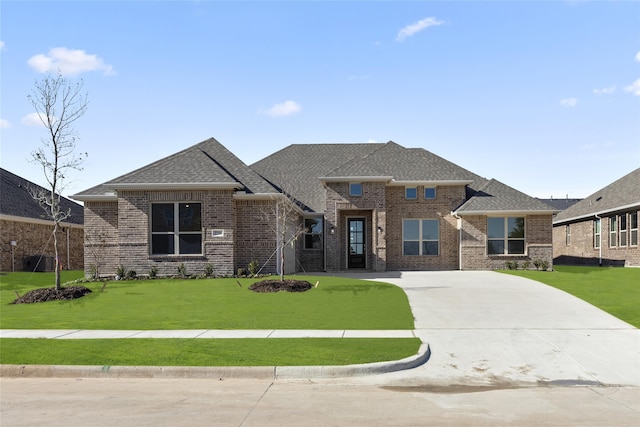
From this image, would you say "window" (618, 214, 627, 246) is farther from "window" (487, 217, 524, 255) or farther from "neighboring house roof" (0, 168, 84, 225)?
"neighboring house roof" (0, 168, 84, 225)

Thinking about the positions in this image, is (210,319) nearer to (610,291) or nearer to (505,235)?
(610,291)

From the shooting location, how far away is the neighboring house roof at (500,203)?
28.0 meters

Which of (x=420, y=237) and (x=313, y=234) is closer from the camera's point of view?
(x=313, y=234)

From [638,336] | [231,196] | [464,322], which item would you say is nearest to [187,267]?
[231,196]

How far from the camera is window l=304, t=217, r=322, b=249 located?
2917 centimetres

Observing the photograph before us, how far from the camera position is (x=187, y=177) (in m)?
22.3

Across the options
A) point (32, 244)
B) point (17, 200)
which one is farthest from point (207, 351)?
point (17, 200)

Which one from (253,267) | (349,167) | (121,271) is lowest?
(121,271)

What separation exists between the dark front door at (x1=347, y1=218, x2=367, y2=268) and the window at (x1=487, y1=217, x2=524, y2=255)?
6536 mm

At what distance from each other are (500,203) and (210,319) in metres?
19.4

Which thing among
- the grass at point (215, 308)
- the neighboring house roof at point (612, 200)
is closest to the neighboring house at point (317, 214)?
the grass at point (215, 308)

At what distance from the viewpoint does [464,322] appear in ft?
44.0

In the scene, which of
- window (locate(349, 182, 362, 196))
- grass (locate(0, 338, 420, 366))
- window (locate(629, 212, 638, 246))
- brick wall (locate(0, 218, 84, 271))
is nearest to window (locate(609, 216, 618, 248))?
window (locate(629, 212, 638, 246))

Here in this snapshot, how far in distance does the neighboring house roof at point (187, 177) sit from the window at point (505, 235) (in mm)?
12252
